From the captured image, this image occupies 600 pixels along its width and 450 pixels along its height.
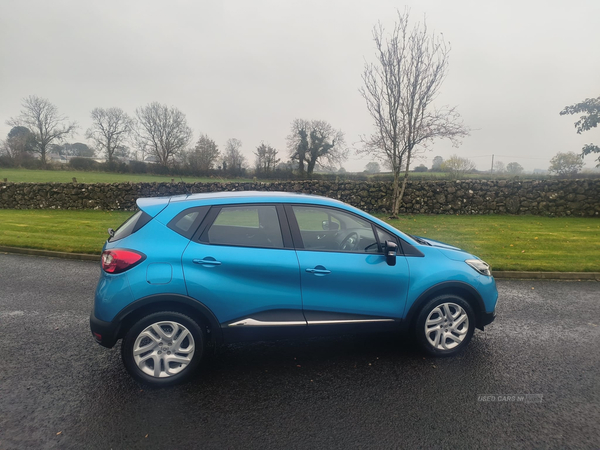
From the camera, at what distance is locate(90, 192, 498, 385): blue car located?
3.32m

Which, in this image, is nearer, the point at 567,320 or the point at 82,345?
the point at 82,345

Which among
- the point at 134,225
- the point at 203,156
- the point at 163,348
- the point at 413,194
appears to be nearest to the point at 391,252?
the point at 163,348

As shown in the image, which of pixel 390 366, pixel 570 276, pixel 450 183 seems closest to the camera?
pixel 390 366

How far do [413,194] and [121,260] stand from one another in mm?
19063

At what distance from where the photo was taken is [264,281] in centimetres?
348

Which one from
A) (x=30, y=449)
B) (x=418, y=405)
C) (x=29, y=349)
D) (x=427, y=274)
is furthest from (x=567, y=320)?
(x=29, y=349)

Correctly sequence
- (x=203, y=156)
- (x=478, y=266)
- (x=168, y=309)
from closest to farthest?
(x=168, y=309) < (x=478, y=266) < (x=203, y=156)

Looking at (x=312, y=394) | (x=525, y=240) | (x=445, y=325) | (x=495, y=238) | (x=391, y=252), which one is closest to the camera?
(x=312, y=394)

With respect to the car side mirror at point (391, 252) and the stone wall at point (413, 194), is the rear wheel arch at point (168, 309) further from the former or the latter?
the stone wall at point (413, 194)

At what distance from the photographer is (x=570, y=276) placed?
766 centimetres

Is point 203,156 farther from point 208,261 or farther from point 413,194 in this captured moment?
point 208,261

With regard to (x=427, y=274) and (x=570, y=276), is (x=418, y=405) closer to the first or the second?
(x=427, y=274)

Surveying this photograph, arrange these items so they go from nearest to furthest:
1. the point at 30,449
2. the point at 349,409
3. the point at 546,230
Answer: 1. the point at 30,449
2. the point at 349,409
3. the point at 546,230

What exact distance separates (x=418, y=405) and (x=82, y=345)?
3589 mm
